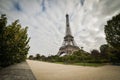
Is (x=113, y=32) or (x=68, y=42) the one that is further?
(x=68, y=42)

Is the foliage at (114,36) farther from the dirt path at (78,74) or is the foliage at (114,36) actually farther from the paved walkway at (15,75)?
the paved walkway at (15,75)

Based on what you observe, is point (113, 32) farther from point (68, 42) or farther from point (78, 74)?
point (68, 42)

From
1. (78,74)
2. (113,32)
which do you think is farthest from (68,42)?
(78,74)

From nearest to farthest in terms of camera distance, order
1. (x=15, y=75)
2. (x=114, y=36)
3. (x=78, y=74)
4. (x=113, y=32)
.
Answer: (x=15, y=75)
(x=78, y=74)
(x=114, y=36)
(x=113, y=32)

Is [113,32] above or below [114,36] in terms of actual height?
above

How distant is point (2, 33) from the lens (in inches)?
378

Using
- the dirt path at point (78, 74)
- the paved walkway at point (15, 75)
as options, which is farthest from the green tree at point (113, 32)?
the paved walkway at point (15, 75)

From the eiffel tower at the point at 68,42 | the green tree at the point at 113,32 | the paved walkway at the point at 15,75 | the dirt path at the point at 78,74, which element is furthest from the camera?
the eiffel tower at the point at 68,42

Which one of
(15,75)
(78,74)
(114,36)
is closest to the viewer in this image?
(15,75)

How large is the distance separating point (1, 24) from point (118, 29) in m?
22.2

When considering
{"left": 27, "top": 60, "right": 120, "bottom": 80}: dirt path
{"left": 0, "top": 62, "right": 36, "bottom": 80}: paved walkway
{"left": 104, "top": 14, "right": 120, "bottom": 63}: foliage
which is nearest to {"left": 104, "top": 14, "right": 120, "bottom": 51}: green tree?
{"left": 104, "top": 14, "right": 120, "bottom": 63}: foliage

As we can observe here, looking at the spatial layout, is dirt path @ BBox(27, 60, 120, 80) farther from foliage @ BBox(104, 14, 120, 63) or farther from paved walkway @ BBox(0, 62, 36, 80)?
foliage @ BBox(104, 14, 120, 63)

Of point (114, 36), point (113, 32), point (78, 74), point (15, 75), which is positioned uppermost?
point (113, 32)

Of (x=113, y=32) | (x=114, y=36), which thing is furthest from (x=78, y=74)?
(x=113, y=32)
